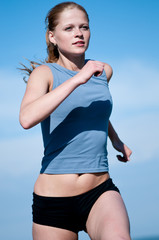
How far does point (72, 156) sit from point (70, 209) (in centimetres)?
42

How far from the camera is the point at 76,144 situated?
3164 millimetres

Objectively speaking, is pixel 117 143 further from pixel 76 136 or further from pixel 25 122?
pixel 25 122

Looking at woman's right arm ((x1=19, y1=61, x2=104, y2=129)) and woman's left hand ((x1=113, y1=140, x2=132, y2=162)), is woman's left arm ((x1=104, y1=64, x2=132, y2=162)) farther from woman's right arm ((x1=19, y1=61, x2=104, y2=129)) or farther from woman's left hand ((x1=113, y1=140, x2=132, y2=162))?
woman's right arm ((x1=19, y1=61, x2=104, y2=129))

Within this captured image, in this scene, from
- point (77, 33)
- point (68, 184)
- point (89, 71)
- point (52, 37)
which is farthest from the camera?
point (52, 37)

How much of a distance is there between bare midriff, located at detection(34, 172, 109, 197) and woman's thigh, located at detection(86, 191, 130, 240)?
0.14 metres

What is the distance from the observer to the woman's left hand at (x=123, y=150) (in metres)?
3.78

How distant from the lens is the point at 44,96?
2.85 m

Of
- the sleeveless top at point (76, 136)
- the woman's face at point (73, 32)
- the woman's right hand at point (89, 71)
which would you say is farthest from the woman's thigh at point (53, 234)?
the woman's face at point (73, 32)

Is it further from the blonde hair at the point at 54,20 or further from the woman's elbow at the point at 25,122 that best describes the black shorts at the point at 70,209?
the blonde hair at the point at 54,20

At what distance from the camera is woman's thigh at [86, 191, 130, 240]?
2762 millimetres

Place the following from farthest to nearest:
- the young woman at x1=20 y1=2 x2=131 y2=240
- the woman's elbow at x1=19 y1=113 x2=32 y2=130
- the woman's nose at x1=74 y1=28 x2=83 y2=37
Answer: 1. the woman's nose at x1=74 y1=28 x2=83 y2=37
2. the young woman at x1=20 y1=2 x2=131 y2=240
3. the woman's elbow at x1=19 y1=113 x2=32 y2=130

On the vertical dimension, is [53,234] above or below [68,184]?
below

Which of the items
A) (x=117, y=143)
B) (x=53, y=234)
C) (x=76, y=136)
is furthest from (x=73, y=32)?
(x=53, y=234)

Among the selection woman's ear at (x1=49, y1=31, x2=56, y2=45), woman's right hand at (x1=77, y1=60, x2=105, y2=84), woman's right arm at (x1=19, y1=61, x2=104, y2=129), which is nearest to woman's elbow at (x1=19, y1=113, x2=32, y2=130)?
woman's right arm at (x1=19, y1=61, x2=104, y2=129)
